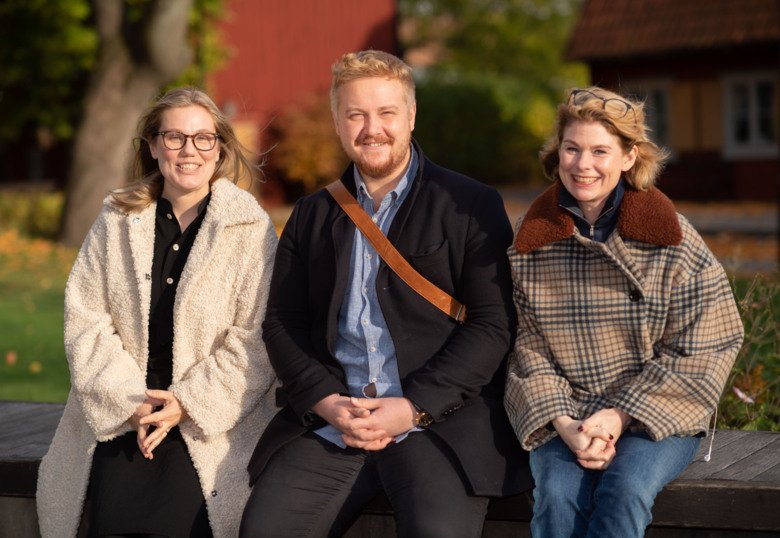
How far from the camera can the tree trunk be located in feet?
51.6

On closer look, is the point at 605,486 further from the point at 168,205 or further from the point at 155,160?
the point at 155,160

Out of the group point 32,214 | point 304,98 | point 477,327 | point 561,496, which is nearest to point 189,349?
point 477,327

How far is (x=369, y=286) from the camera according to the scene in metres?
4.07

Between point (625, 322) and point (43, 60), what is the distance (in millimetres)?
18226

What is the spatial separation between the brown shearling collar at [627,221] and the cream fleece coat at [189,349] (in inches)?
38.7

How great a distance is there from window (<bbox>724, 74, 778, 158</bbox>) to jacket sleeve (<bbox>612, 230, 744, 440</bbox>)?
66.8 feet

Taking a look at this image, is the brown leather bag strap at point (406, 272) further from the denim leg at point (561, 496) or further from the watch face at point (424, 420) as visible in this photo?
the denim leg at point (561, 496)

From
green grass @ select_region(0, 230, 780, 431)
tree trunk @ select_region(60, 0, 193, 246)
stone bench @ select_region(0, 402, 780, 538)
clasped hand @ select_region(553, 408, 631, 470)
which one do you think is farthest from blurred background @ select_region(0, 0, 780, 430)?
clasped hand @ select_region(553, 408, 631, 470)

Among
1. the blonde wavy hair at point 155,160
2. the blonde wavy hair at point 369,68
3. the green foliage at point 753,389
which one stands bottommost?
the green foliage at point 753,389

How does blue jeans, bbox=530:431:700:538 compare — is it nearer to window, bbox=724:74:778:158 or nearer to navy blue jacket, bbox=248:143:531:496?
navy blue jacket, bbox=248:143:531:496

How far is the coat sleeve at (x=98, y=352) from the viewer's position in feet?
13.4

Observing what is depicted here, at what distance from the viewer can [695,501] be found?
3.85m

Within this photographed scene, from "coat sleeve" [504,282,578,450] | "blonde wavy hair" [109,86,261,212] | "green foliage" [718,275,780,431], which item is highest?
"blonde wavy hair" [109,86,261,212]

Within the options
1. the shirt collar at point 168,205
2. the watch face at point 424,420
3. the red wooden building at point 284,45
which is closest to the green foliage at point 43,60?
the red wooden building at point 284,45
